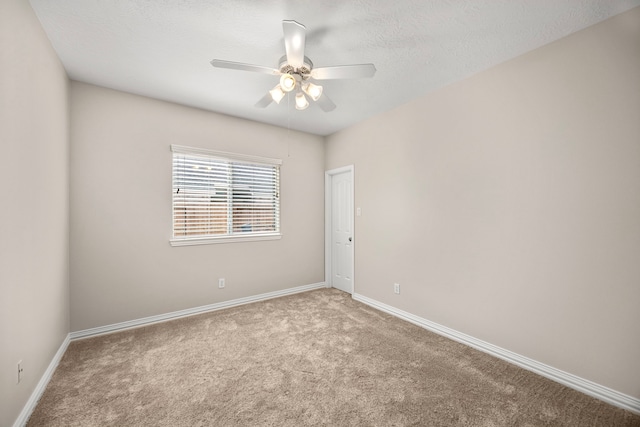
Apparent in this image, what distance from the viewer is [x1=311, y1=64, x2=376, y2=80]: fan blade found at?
1.74m

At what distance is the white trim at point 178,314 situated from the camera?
2.68m

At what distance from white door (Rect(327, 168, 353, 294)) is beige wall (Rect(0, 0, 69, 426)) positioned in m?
3.32

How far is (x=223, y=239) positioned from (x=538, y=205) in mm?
3442

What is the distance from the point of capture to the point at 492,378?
2.00m

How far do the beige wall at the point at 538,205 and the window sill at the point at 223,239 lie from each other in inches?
75.8

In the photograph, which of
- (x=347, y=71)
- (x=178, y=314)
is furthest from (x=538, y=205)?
(x=178, y=314)

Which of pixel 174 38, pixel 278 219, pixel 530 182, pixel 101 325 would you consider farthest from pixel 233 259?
pixel 530 182

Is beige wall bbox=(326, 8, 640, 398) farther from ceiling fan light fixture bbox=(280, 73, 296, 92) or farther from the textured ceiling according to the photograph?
ceiling fan light fixture bbox=(280, 73, 296, 92)

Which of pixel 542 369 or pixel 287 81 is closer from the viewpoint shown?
pixel 287 81

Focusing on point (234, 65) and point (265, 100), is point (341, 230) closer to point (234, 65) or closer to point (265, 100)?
point (265, 100)

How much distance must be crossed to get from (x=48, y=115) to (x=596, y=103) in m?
4.13

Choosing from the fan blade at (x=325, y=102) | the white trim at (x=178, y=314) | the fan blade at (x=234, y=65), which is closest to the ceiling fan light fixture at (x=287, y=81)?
the fan blade at (x=234, y=65)

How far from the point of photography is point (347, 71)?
1.82 m

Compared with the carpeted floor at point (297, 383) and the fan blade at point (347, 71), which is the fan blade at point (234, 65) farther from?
the carpeted floor at point (297, 383)
